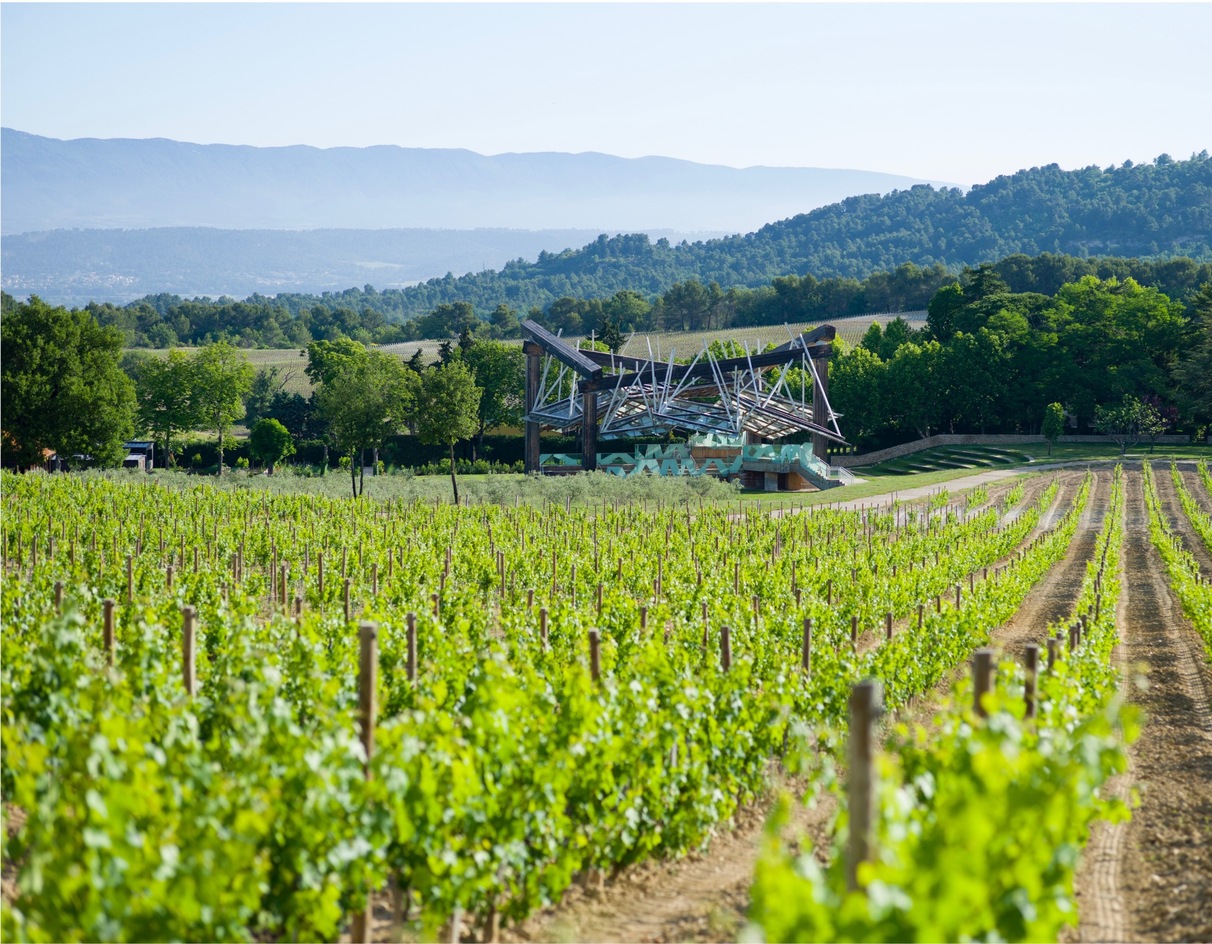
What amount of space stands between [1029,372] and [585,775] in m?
66.0

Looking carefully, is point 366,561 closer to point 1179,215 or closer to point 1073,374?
point 1073,374

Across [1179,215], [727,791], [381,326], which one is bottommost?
[727,791]

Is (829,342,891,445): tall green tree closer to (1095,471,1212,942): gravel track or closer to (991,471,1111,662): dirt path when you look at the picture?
(991,471,1111,662): dirt path

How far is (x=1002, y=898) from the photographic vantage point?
16.0 ft

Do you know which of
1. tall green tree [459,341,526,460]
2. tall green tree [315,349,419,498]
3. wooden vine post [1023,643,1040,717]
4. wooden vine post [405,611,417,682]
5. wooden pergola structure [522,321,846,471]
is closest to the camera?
wooden vine post [1023,643,1040,717]

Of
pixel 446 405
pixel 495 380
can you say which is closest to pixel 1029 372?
pixel 495 380

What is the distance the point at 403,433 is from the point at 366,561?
161ft

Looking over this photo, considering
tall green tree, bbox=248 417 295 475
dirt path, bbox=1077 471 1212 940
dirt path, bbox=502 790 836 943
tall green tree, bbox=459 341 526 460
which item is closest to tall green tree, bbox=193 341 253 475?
tall green tree, bbox=248 417 295 475

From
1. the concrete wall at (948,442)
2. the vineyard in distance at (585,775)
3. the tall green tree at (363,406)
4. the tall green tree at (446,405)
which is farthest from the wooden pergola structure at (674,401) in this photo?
the vineyard in distance at (585,775)

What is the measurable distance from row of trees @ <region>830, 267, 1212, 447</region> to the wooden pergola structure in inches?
516

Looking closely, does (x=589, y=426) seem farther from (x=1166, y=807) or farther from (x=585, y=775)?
(x=585, y=775)

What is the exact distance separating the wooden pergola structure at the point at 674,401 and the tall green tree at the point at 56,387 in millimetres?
19231

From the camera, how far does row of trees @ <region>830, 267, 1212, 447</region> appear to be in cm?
6531

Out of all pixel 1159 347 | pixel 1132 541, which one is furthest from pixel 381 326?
pixel 1132 541
